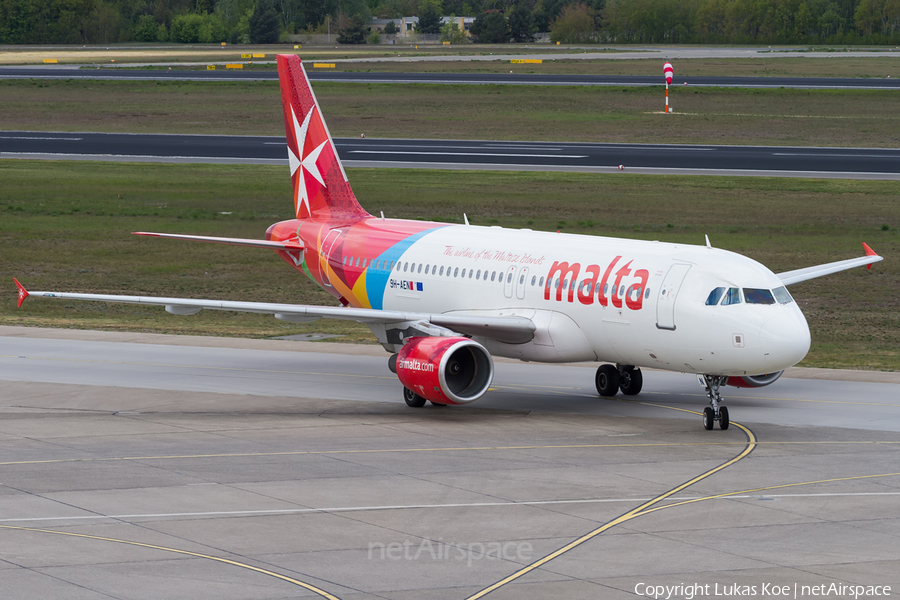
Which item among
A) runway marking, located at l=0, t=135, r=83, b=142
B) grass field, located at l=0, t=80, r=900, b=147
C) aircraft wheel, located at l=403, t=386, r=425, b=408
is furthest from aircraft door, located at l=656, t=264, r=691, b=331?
runway marking, located at l=0, t=135, r=83, b=142

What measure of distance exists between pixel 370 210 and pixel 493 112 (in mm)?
41642

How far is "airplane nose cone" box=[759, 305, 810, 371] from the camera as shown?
25344 millimetres

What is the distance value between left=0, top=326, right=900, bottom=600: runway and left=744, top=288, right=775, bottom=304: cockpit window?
2.99 m

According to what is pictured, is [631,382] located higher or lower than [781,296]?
lower

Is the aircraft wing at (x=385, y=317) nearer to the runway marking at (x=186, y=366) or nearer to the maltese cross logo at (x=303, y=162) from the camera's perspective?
the runway marking at (x=186, y=366)

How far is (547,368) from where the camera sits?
3519 cm

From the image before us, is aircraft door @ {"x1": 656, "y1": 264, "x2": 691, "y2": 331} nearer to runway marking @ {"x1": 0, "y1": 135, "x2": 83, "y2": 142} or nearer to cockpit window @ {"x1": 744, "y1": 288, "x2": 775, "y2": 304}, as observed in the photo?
cockpit window @ {"x1": 744, "y1": 288, "x2": 775, "y2": 304}

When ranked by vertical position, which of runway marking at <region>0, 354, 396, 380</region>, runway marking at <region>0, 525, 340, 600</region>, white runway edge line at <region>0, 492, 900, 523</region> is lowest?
runway marking at <region>0, 354, 396, 380</region>

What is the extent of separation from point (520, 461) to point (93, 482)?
27.1 ft

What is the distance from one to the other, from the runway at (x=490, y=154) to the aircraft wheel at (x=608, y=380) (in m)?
43.1

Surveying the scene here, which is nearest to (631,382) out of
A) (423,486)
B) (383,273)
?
(383,273)

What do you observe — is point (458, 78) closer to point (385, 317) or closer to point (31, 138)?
point (31, 138)

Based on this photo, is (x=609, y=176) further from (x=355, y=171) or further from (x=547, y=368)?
(x=547, y=368)

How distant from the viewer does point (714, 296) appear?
2617 centimetres
